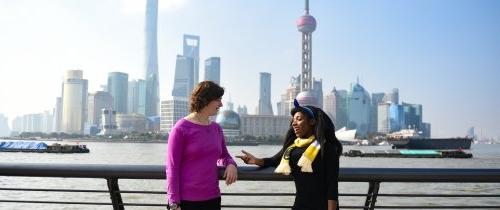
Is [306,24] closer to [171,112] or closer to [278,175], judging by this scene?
[171,112]

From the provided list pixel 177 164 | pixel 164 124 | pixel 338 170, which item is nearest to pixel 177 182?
pixel 177 164

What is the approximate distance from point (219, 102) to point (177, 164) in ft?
1.40

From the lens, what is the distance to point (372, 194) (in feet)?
9.66

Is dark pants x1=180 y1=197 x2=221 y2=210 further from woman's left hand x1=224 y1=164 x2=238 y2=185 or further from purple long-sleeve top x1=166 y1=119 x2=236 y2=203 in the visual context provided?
woman's left hand x1=224 y1=164 x2=238 y2=185

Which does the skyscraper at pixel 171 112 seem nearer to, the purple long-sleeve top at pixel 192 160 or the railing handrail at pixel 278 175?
the railing handrail at pixel 278 175

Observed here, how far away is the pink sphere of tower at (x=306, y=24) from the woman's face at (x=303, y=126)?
6832 inches

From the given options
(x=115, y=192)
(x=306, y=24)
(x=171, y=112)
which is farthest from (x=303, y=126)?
(x=171, y=112)

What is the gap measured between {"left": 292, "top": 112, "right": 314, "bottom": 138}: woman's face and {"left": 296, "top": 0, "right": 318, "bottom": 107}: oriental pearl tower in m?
140

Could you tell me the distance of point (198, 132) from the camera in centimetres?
281

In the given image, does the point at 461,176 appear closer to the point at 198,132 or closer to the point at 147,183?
the point at 198,132

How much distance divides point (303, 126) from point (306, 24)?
17452 centimetres

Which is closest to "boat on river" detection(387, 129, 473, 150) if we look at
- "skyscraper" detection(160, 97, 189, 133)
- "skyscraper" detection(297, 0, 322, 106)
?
"skyscraper" detection(297, 0, 322, 106)

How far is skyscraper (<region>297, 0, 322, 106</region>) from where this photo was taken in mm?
150000

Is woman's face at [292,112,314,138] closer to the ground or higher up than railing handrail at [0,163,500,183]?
higher up
